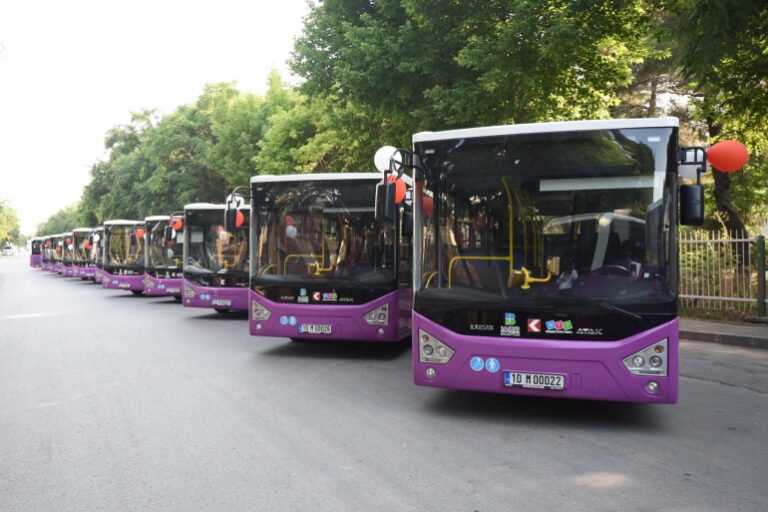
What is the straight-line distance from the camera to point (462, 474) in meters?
4.76

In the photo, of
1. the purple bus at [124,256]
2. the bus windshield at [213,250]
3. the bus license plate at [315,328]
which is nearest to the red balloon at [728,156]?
the bus license plate at [315,328]

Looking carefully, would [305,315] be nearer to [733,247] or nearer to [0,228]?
[733,247]

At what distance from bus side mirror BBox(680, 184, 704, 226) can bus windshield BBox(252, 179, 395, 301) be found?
475 cm

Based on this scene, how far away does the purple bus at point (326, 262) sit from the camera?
988 cm

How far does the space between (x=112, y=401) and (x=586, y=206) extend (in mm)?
5022

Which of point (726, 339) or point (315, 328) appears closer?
point (315, 328)

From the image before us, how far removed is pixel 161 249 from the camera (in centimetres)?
2161

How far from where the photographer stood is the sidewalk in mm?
11468

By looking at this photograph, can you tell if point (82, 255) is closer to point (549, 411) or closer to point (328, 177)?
point (328, 177)

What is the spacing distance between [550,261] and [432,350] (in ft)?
4.35

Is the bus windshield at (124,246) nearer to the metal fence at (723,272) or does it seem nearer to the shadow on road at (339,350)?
the shadow on road at (339,350)

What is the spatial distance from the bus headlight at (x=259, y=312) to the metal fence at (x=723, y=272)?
9.21m

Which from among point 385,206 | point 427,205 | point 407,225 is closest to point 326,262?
point 407,225

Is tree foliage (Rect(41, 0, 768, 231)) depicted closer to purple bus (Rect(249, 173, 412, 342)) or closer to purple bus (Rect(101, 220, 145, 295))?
purple bus (Rect(249, 173, 412, 342))
